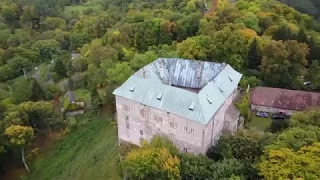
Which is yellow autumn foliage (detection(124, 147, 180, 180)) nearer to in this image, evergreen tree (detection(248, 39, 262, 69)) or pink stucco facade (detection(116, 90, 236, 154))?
pink stucco facade (detection(116, 90, 236, 154))

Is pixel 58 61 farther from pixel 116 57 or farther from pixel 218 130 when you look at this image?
pixel 218 130

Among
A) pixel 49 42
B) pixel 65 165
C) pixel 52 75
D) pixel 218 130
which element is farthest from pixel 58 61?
pixel 218 130

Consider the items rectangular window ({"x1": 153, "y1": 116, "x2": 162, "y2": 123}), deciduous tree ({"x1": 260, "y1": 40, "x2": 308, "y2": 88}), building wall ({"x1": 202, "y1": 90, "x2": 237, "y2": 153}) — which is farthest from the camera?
deciduous tree ({"x1": 260, "y1": 40, "x2": 308, "y2": 88})

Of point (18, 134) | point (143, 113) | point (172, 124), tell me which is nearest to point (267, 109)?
point (172, 124)

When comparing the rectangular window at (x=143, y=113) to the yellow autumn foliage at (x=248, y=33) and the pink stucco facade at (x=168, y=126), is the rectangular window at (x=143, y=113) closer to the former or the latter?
the pink stucco facade at (x=168, y=126)

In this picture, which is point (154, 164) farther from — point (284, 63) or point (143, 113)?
point (284, 63)

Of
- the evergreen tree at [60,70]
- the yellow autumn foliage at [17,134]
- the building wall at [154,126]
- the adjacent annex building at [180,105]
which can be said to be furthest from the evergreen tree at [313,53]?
the evergreen tree at [60,70]

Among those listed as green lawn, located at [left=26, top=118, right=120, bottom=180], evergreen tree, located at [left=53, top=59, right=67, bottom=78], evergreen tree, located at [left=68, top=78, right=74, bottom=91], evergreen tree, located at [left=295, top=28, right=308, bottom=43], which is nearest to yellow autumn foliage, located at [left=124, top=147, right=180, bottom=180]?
green lawn, located at [left=26, top=118, right=120, bottom=180]
